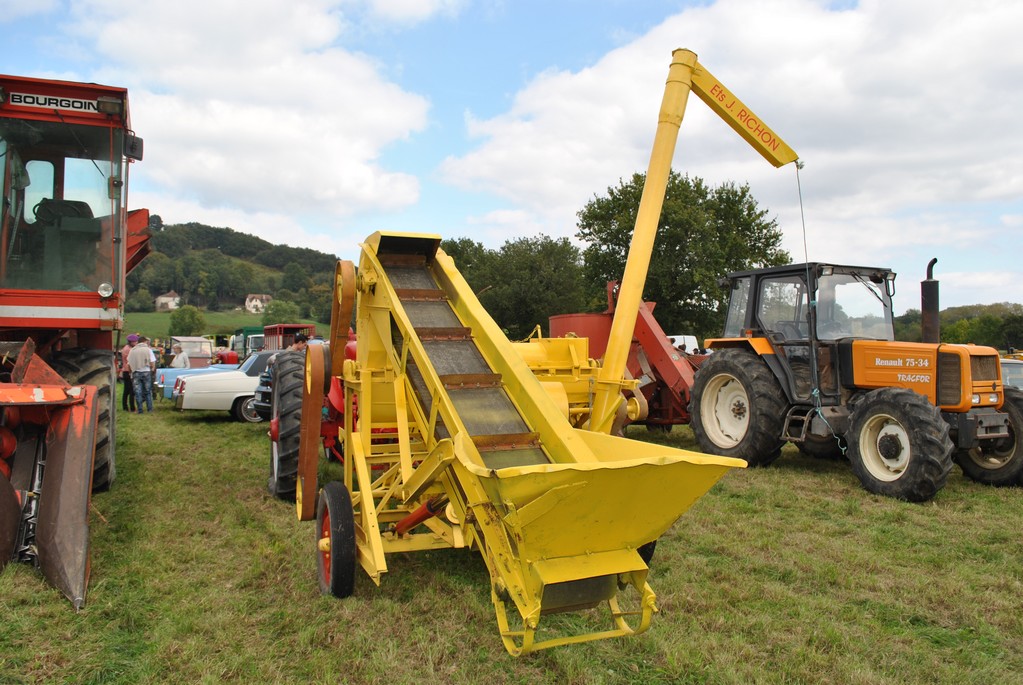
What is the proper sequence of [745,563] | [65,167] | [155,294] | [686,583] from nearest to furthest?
[686,583] → [745,563] → [65,167] → [155,294]

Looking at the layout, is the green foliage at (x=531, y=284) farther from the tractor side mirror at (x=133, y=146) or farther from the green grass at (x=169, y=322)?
the tractor side mirror at (x=133, y=146)

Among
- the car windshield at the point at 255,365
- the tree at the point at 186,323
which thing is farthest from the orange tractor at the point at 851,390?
the tree at the point at 186,323

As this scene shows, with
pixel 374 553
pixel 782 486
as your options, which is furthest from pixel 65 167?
pixel 782 486

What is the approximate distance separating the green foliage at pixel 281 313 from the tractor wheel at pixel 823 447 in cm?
5693

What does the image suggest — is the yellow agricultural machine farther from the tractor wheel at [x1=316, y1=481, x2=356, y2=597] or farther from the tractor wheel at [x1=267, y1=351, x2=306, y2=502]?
the tractor wheel at [x1=267, y1=351, x2=306, y2=502]

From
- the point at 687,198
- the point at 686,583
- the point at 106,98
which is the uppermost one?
the point at 687,198

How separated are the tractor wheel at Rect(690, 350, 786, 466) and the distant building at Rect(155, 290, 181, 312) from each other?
7622cm

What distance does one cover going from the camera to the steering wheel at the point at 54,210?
20.5 ft

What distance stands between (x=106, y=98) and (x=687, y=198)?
3011 cm

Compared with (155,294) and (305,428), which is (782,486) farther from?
(155,294)

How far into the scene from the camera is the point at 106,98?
626 cm

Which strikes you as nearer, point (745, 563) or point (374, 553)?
point (374, 553)

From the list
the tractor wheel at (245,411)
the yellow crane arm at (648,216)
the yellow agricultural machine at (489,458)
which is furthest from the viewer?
the tractor wheel at (245,411)

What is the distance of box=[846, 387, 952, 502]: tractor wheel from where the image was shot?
6.46 metres
